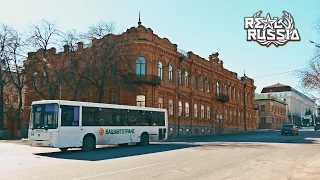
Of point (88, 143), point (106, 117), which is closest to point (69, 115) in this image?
point (88, 143)

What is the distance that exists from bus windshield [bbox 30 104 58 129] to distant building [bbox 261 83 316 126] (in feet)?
367

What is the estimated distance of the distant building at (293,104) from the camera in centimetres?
12581

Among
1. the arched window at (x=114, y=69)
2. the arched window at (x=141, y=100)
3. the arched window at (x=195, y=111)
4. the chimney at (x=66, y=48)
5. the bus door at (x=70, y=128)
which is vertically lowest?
the bus door at (x=70, y=128)

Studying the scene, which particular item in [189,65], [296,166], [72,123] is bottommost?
[296,166]

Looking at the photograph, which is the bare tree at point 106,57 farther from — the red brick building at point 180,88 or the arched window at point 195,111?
the arched window at point 195,111

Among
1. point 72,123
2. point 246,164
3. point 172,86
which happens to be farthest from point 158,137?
point 172,86

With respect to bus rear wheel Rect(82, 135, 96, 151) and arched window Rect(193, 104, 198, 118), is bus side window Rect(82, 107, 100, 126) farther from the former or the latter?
arched window Rect(193, 104, 198, 118)

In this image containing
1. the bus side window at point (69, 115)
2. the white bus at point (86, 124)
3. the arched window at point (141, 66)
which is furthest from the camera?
the arched window at point (141, 66)

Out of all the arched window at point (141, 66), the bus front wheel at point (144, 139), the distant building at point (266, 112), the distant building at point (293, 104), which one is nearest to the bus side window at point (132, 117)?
the bus front wheel at point (144, 139)

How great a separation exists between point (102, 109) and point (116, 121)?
60.9 inches

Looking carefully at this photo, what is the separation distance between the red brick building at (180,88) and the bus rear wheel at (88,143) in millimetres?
15762

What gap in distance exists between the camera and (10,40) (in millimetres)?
39688

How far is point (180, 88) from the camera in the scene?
4881cm

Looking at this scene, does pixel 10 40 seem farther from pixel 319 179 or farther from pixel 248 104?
pixel 248 104
